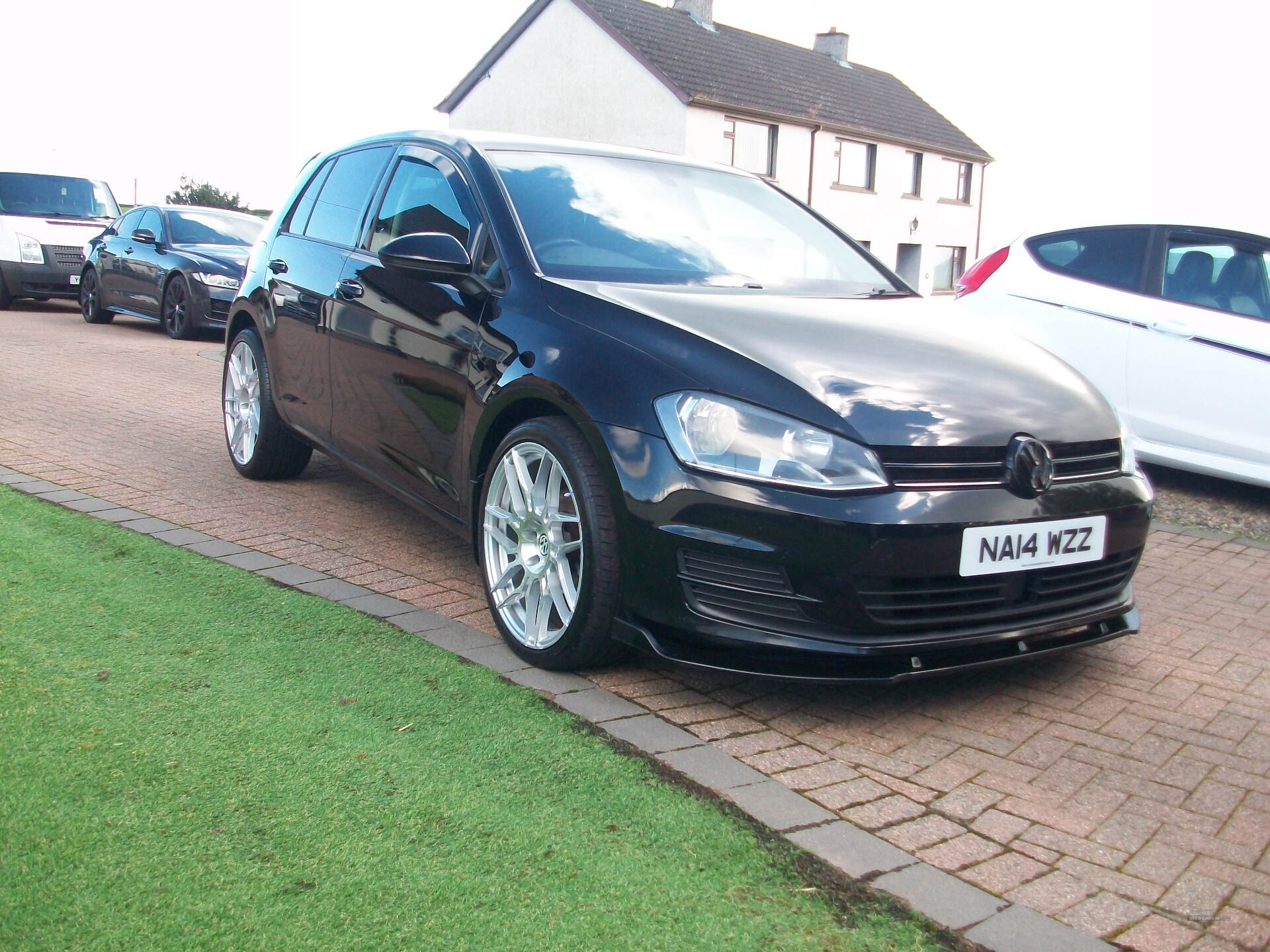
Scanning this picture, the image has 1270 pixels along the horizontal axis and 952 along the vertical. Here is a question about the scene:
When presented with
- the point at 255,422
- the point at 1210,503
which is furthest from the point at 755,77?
the point at 255,422

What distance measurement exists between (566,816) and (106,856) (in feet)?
3.20

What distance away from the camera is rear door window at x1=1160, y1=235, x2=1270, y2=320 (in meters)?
6.71

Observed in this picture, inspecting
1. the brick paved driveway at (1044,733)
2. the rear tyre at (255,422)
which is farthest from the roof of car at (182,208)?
the brick paved driveway at (1044,733)

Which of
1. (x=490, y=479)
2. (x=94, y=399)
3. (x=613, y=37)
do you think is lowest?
(x=94, y=399)

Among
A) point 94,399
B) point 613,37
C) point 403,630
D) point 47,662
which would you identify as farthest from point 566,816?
point 613,37

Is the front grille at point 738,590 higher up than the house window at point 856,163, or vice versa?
the house window at point 856,163

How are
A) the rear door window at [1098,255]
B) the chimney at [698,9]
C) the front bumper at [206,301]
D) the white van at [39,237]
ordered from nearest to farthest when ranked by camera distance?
the rear door window at [1098,255] < the front bumper at [206,301] < the white van at [39,237] < the chimney at [698,9]

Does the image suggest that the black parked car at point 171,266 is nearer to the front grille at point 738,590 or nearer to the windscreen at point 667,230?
the windscreen at point 667,230

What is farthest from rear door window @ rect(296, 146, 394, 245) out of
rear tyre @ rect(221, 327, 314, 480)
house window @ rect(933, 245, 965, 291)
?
house window @ rect(933, 245, 965, 291)

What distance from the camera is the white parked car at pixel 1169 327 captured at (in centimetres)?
655

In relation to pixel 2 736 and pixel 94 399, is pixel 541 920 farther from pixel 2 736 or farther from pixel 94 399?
pixel 94 399

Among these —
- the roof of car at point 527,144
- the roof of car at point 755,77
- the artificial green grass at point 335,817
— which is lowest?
the artificial green grass at point 335,817

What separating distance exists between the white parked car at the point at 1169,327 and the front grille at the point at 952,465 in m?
3.09

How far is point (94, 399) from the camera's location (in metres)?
9.25
